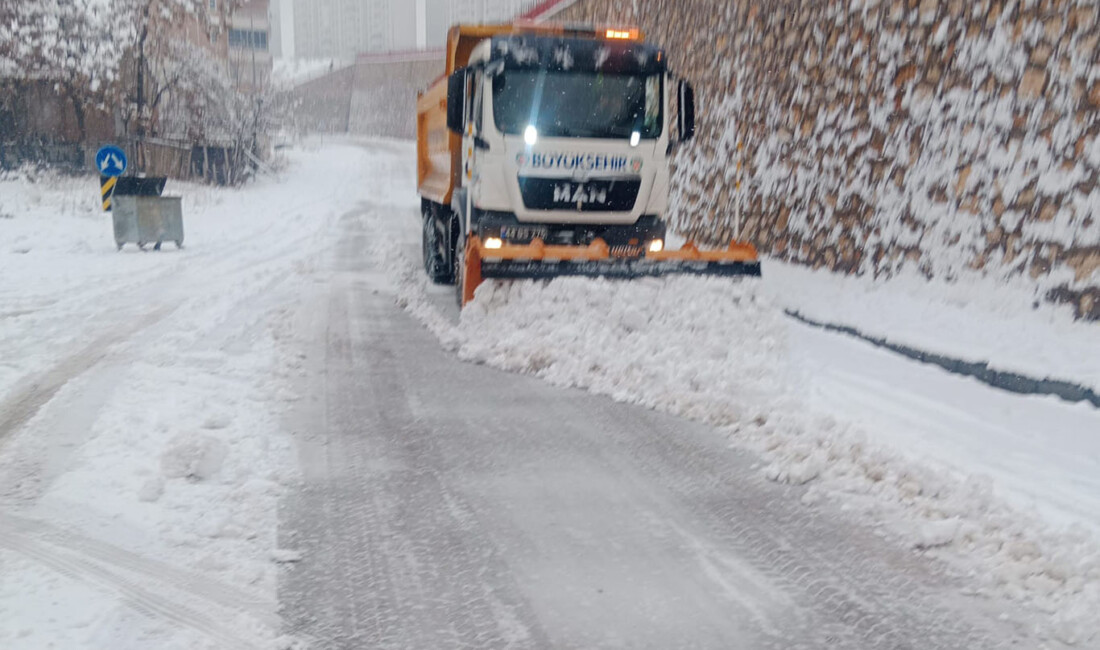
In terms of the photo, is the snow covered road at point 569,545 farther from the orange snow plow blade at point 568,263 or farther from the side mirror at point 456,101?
the side mirror at point 456,101

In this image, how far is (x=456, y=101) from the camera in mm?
8719

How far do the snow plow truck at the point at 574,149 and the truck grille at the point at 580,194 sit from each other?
0.01m

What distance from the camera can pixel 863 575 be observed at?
353 cm

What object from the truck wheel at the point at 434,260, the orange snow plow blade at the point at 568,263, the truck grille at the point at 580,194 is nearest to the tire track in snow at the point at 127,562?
the orange snow plow blade at the point at 568,263

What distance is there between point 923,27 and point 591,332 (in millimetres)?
4750

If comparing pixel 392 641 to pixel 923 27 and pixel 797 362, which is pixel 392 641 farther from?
pixel 923 27

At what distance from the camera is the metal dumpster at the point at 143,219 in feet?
44.5

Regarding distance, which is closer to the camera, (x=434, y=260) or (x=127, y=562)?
(x=127, y=562)

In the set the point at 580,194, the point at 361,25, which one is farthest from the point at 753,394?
the point at 361,25

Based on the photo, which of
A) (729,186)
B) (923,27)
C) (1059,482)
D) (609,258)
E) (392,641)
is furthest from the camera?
(729,186)

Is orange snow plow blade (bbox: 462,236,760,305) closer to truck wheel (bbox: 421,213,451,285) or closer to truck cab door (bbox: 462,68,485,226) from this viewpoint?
truck cab door (bbox: 462,68,485,226)

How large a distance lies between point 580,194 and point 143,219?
883 centimetres

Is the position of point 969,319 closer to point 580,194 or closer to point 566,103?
point 580,194

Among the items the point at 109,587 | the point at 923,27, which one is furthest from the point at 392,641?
the point at 923,27
